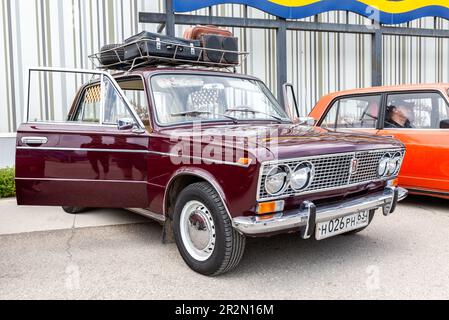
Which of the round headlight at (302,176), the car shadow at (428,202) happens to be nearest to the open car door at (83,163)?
the round headlight at (302,176)

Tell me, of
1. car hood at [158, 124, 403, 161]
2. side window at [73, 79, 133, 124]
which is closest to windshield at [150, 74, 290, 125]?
car hood at [158, 124, 403, 161]

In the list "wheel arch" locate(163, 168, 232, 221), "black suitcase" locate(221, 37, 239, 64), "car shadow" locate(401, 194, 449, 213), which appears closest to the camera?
"wheel arch" locate(163, 168, 232, 221)

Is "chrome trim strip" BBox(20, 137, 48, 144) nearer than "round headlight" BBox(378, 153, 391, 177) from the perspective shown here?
No

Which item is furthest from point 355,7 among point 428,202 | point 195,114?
point 195,114

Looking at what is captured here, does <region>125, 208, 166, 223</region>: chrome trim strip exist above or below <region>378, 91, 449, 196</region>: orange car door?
below

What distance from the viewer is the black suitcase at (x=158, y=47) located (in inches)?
172

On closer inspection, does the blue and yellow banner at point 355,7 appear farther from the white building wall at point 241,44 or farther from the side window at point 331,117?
the side window at point 331,117

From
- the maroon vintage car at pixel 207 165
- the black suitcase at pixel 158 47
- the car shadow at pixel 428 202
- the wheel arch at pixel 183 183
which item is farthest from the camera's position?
the car shadow at pixel 428 202

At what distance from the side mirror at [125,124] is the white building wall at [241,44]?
12.7ft

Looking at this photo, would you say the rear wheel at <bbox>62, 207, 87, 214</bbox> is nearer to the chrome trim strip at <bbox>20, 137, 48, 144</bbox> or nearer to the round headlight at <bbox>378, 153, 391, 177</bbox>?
the chrome trim strip at <bbox>20, 137, 48, 144</bbox>

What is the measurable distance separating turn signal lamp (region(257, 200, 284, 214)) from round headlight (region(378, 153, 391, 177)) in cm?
126

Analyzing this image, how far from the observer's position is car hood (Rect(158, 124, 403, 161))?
303 cm

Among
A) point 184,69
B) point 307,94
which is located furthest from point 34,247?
point 307,94
